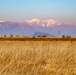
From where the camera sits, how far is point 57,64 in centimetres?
871

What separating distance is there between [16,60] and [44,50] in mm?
2124

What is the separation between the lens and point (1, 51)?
400 inches

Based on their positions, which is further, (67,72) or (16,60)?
(16,60)

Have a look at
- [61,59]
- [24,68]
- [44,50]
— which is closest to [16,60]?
[24,68]

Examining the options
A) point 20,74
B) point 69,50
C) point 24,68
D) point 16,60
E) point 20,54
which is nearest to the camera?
point 20,74

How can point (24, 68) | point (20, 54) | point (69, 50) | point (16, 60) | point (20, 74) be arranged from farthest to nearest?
point (69, 50), point (20, 54), point (16, 60), point (24, 68), point (20, 74)

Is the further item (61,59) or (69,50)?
(69,50)

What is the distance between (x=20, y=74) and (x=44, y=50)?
3.43 meters

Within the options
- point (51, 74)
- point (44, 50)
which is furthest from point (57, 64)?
point (44, 50)

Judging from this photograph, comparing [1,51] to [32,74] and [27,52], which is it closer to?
[27,52]

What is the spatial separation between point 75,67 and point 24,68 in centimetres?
145

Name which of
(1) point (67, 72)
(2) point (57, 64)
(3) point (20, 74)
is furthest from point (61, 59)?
(3) point (20, 74)

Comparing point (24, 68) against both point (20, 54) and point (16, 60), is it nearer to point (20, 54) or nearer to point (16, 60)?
point (16, 60)

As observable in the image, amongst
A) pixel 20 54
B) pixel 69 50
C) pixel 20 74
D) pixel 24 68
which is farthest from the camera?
pixel 69 50
